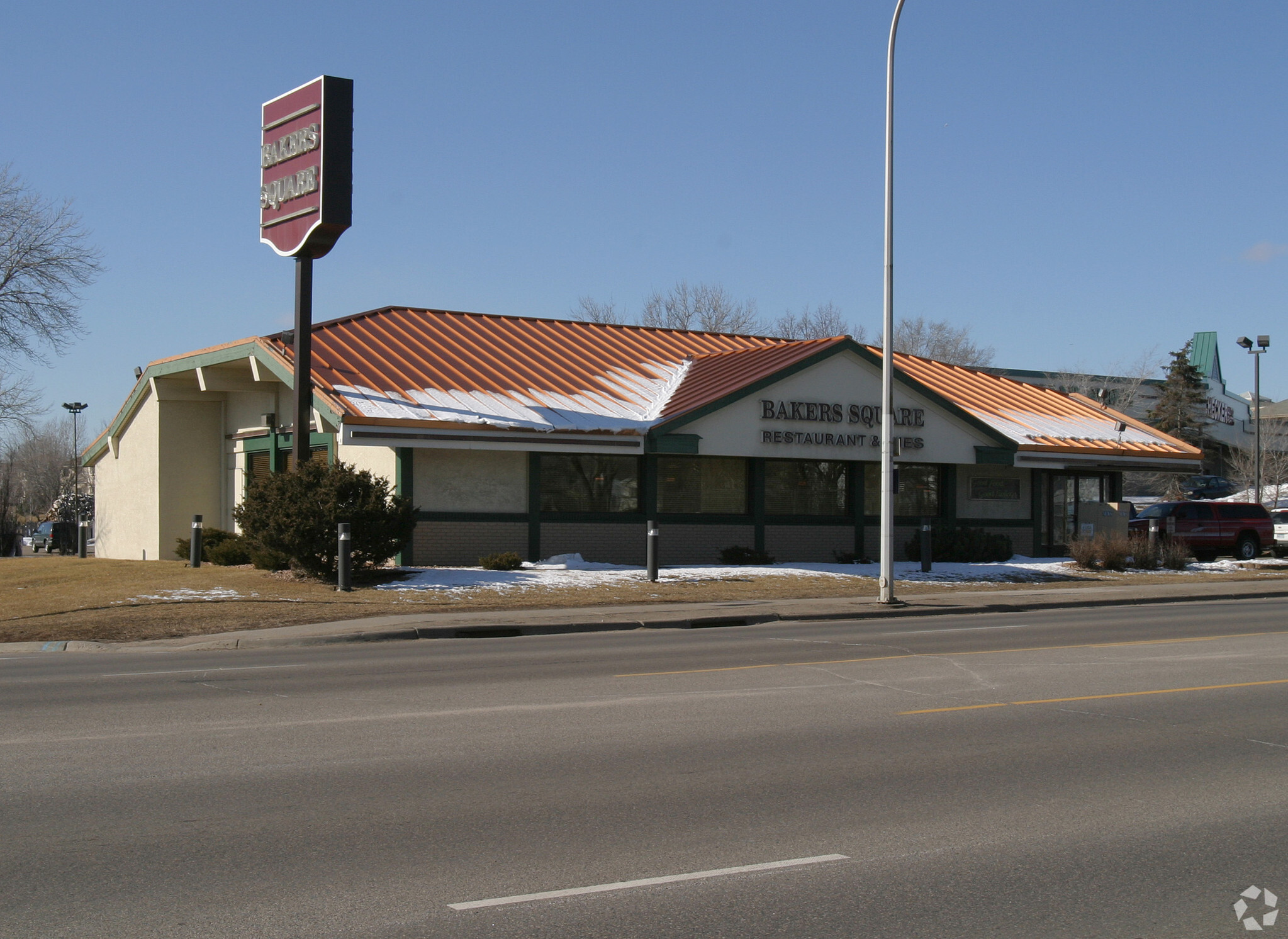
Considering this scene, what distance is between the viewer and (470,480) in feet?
88.1

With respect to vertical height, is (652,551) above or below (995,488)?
below

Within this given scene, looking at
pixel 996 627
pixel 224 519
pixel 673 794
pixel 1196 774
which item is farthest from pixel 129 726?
pixel 224 519

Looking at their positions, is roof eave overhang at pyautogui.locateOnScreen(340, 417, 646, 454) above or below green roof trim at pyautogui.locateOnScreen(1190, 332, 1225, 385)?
below

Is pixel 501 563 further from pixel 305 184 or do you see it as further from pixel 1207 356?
pixel 1207 356

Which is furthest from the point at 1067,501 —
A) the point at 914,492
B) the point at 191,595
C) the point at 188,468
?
the point at 188,468

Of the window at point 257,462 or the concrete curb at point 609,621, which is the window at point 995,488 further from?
the window at point 257,462

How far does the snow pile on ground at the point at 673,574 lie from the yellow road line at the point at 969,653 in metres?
9.46

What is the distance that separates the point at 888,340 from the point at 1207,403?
191ft

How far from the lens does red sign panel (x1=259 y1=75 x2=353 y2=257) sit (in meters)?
23.6

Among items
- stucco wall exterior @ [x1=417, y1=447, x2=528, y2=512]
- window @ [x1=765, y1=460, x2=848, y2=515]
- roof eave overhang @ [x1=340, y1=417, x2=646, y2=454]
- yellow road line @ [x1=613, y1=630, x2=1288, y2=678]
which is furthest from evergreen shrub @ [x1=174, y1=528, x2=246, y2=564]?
yellow road line @ [x1=613, y1=630, x2=1288, y2=678]

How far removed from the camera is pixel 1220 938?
201 inches

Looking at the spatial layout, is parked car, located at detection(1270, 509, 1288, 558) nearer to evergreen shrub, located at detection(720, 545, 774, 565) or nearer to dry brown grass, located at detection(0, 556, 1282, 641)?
dry brown grass, located at detection(0, 556, 1282, 641)

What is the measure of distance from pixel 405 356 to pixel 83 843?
2401cm

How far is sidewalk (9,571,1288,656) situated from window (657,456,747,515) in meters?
7.01
